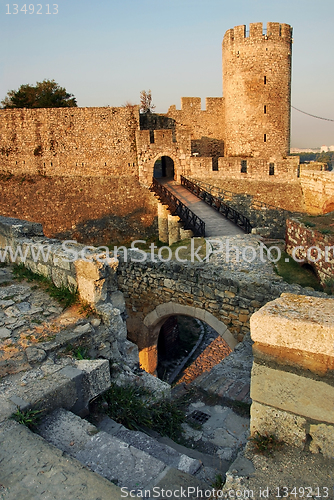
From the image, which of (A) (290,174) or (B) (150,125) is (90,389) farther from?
(B) (150,125)

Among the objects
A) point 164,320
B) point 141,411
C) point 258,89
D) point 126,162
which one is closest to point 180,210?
point 126,162

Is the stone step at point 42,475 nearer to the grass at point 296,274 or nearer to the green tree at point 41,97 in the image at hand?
the grass at point 296,274

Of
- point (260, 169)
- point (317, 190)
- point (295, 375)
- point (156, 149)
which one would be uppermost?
point (156, 149)

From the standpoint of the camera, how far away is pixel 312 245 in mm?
8172

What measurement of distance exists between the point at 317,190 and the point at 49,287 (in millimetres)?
14459

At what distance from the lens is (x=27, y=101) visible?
20516 millimetres

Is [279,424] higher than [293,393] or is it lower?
lower

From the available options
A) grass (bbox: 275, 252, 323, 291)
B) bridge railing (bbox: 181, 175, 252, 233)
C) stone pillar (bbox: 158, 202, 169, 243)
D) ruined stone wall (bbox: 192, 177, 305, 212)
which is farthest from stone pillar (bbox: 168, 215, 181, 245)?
grass (bbox: 275, 252, 323, 291)

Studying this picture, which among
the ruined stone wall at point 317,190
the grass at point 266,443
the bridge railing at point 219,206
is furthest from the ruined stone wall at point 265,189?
the grass at point 266,443

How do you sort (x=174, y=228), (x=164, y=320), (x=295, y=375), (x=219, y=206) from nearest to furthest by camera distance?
1. (x=295, y=375)
2. (x=164, y=320)
3. (x=174, y=228)
4. (x=219, y=206)

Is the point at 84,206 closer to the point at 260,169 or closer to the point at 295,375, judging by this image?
the point at 260,169

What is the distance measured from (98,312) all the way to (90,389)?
1111mm

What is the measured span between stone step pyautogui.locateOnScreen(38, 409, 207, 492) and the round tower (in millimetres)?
17368

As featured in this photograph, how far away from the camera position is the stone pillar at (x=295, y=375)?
2102mm
